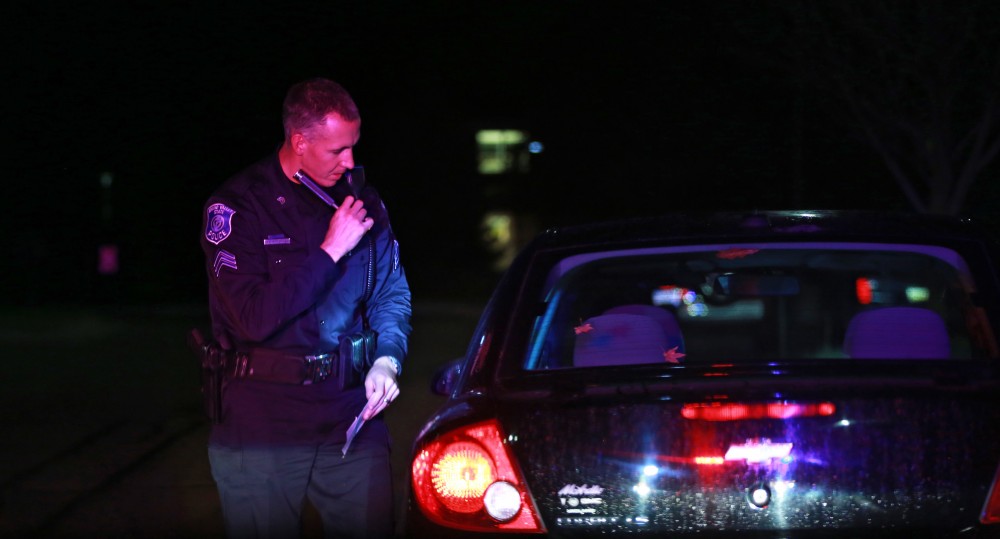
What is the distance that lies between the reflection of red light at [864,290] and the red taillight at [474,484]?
Result: 3830 millimetres

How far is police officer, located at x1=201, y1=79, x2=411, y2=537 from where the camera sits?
3.71m

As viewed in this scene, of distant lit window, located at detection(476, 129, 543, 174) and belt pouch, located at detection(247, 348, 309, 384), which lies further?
distant lit window, located at detection(476, 129, 543, 174)

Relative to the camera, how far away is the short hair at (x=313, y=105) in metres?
3.84

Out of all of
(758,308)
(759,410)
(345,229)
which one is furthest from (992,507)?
(758,308)

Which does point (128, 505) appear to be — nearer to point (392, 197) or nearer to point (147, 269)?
point (147, 269)

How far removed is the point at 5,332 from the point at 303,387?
23.8 metres

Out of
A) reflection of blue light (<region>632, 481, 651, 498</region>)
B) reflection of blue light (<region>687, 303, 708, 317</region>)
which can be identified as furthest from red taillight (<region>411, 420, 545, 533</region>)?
reflection of blue light (<region>687, 303, 708, 317</region>)

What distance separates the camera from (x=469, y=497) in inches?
126

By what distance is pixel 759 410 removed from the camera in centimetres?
298

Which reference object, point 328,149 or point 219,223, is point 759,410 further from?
point 219,223

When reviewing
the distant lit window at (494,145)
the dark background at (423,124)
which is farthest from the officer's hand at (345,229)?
the distant lit window at (494,145)

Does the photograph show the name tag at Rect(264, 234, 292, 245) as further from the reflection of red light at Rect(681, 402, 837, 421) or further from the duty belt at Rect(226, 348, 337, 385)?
the reflection of red light at Rect(681, 402, 837, 421)

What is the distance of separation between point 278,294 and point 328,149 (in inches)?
17.6

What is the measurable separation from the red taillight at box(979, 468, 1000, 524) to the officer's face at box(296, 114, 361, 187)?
1837mm
